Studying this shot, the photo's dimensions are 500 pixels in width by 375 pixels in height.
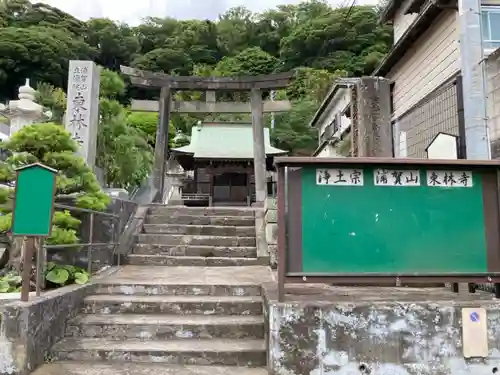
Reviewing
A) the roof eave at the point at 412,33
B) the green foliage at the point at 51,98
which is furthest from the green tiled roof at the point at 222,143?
the green foliage at the point at 51,98

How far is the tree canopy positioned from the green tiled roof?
8559mm

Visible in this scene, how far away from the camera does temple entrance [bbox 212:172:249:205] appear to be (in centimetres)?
2328

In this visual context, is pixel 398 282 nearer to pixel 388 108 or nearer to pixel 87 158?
pixel 388 108

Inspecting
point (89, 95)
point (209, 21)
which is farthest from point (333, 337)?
point (209, 21)

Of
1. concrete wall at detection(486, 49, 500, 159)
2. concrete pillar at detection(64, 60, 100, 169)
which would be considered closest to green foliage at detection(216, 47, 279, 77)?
concrete pillar at detection(64, 60, 100, 169)

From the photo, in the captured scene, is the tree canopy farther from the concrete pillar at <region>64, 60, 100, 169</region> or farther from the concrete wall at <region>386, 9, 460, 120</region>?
the concrete pillar at <region>64, 60, 100, 169</region>

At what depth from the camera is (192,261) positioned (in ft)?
24.9

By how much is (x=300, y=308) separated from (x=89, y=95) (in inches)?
311

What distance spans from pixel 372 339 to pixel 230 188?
19.9m

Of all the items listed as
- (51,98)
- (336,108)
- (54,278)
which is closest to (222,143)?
(336,108)

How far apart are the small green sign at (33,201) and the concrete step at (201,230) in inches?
177

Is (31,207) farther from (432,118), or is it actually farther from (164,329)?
(432,118)

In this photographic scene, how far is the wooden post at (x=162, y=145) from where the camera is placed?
14.0m

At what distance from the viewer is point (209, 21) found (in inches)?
2185
